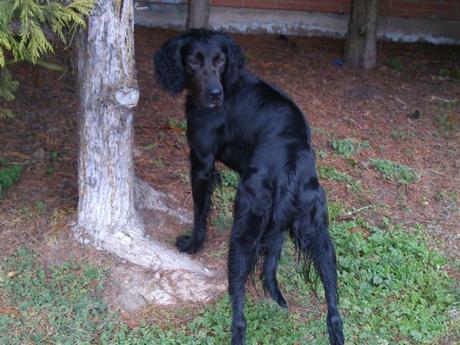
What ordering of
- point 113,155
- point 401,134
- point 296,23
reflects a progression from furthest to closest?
point 296,23, point 401,134, point 113,155

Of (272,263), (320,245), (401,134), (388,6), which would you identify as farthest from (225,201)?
(388,6)

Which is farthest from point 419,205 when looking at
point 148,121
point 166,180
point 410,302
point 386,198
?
point 148,121

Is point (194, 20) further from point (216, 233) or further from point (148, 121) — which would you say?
point (216, 233)

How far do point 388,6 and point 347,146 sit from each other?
3727 mm

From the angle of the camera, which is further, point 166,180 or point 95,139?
point 166,180

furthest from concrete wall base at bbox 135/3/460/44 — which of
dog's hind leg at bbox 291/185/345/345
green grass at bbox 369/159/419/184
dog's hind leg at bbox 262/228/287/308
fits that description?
dog's hind leg at bbox 291/185/345/345

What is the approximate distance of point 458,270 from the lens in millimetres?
4422

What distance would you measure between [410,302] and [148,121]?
2.98 meters

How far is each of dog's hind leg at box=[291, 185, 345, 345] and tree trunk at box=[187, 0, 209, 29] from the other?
407 centimetres

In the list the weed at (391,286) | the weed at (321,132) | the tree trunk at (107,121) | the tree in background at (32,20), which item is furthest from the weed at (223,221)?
the tree in background at (32,20)

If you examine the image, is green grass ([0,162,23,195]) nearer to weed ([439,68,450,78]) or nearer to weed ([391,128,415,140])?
weed ([391,128,415,140])

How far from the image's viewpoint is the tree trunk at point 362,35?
711 centimetres

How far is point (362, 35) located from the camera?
7.20 meters

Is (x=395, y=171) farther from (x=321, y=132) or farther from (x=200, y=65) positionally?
(x=200, y=65)
